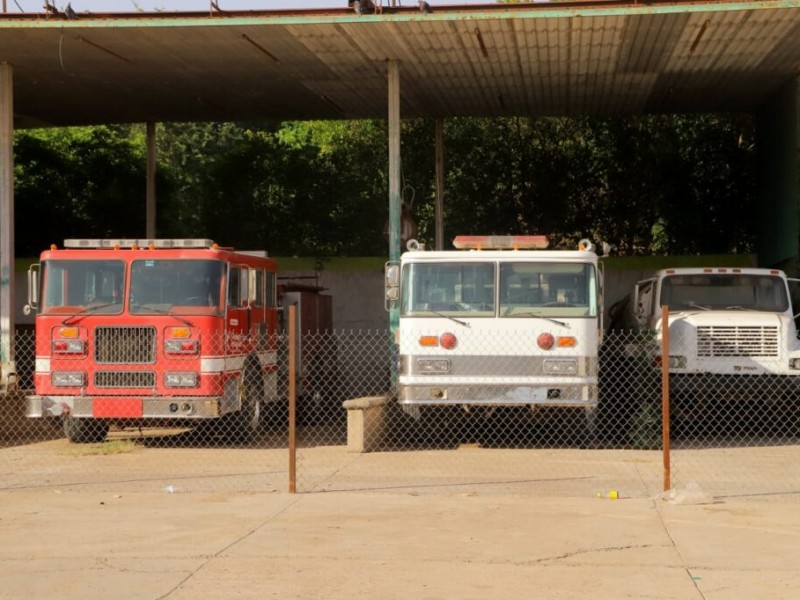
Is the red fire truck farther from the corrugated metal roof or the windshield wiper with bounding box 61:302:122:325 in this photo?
the corrugated metal roof

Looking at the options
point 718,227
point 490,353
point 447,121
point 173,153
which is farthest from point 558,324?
point 173,153

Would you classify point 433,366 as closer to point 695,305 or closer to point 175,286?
point 175,286

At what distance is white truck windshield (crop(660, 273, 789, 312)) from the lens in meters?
17.0

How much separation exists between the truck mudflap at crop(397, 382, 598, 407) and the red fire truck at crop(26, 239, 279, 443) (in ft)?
8.74

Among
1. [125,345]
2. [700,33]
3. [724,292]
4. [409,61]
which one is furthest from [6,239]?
[700,33]

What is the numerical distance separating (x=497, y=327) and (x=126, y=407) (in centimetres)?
478

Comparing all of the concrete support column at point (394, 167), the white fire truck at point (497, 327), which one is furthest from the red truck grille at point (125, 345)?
the concrete support column at point (394, 167)

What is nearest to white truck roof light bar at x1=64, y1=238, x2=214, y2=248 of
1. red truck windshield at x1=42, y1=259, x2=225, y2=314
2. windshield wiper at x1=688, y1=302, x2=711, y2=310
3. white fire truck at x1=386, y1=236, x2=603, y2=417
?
red truck windshield at x1=42, y1=259, x2=225, y2=314

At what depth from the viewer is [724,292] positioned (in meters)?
17.3

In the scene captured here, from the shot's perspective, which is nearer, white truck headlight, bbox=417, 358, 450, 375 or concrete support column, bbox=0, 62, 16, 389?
white truck headlight, bbox=417, 358, 450, 375

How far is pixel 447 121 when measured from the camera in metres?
31.3

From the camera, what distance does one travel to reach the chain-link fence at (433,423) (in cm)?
1284

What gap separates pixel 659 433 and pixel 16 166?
→ 2048 centimetres

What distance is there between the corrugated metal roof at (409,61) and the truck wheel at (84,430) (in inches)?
216
